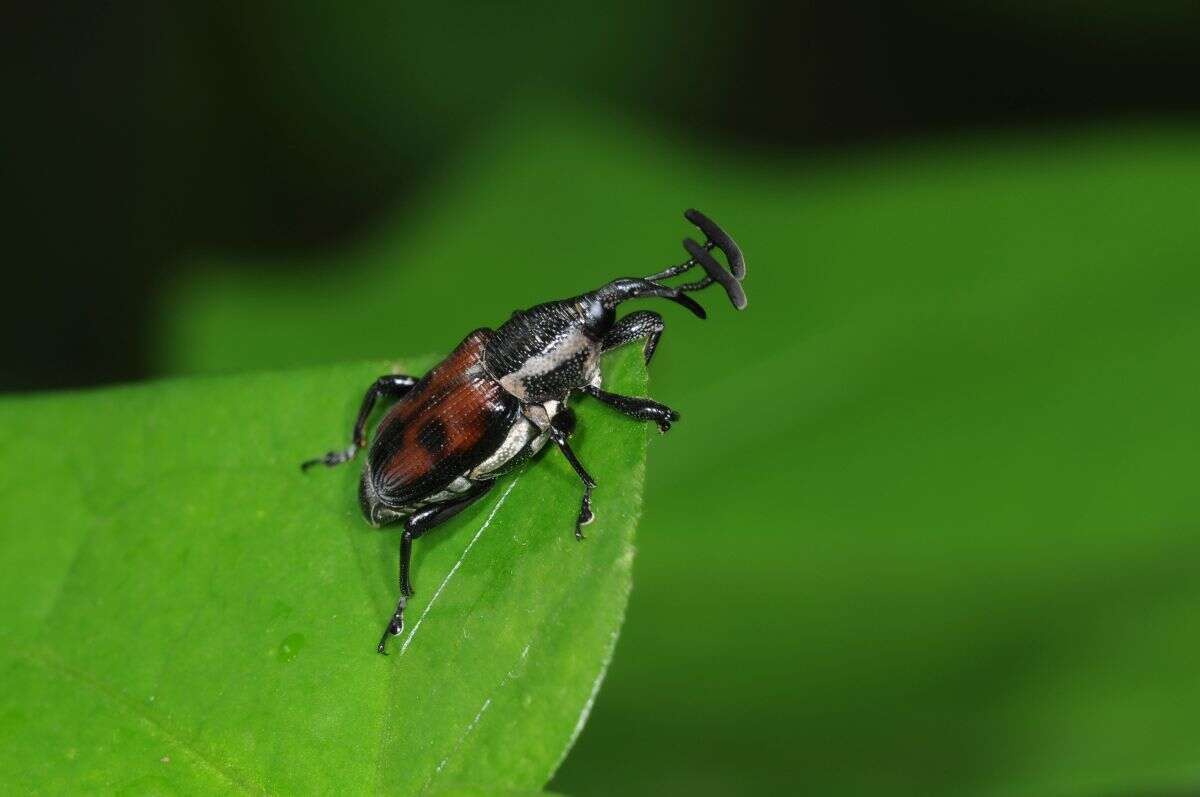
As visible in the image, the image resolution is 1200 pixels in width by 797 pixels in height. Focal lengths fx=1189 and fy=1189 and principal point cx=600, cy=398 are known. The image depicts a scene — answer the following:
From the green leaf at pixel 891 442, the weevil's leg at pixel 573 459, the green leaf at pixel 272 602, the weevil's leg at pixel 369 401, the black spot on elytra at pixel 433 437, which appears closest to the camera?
the green leaf at pixel 272 602

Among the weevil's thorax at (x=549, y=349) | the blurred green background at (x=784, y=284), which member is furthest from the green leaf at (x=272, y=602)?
the blurred green background at (x=784, y=284)

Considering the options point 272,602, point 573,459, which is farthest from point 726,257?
point 272,602

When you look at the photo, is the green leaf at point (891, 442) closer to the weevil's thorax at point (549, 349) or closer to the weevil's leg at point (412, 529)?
the weevil's thorax at point (549, 349)

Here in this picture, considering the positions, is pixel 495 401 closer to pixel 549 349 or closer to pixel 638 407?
pixel 549 349

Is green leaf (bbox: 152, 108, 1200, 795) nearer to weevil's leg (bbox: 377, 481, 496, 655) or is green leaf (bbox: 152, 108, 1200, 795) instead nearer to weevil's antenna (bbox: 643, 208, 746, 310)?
weevil's antenna (bbox: 643, 208, 746, 310)

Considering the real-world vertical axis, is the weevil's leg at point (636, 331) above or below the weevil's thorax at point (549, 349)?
above

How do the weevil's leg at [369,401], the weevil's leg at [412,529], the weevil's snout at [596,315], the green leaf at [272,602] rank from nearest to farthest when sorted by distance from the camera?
the green leaf at [272,602] → the weevil's leg at [412,529] → the weevil's leg at [369,401] → the weevil's snout at [596,315]

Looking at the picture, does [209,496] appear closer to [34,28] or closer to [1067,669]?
[1067,669]

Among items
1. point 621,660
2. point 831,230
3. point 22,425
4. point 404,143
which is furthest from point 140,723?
point 404,143
